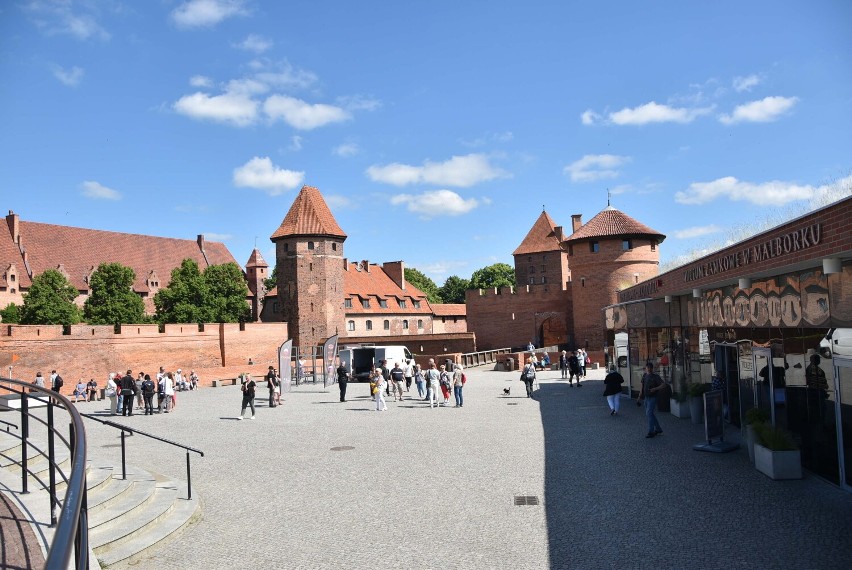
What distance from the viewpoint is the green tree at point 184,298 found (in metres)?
57.9

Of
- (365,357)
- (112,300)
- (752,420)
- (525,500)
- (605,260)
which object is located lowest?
(525,500)

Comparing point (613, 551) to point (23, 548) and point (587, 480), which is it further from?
point (23, 548)

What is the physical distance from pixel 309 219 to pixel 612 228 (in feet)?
77.6

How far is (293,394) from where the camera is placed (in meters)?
27.2

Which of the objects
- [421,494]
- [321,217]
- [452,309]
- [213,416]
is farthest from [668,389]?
[452,309]

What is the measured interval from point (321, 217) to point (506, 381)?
28.6 m

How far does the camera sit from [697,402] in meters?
15.1

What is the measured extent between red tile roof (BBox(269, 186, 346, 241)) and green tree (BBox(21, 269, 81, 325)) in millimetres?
16506

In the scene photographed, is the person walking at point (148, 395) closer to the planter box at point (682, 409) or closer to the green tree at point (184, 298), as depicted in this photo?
the planter box at point (682, 409)

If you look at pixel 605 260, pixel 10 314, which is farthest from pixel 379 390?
pixel 10 314

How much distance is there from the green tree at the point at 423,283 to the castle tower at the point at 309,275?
47.1m

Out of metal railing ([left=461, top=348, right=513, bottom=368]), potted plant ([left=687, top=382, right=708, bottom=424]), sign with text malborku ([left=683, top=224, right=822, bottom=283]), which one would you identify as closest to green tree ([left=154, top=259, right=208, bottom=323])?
metal railing ([left=461, top=348, right=513, bottom=368])

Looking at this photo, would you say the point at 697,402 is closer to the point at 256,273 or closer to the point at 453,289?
the point at 256,273

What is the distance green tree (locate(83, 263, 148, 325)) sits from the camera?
178 feet
